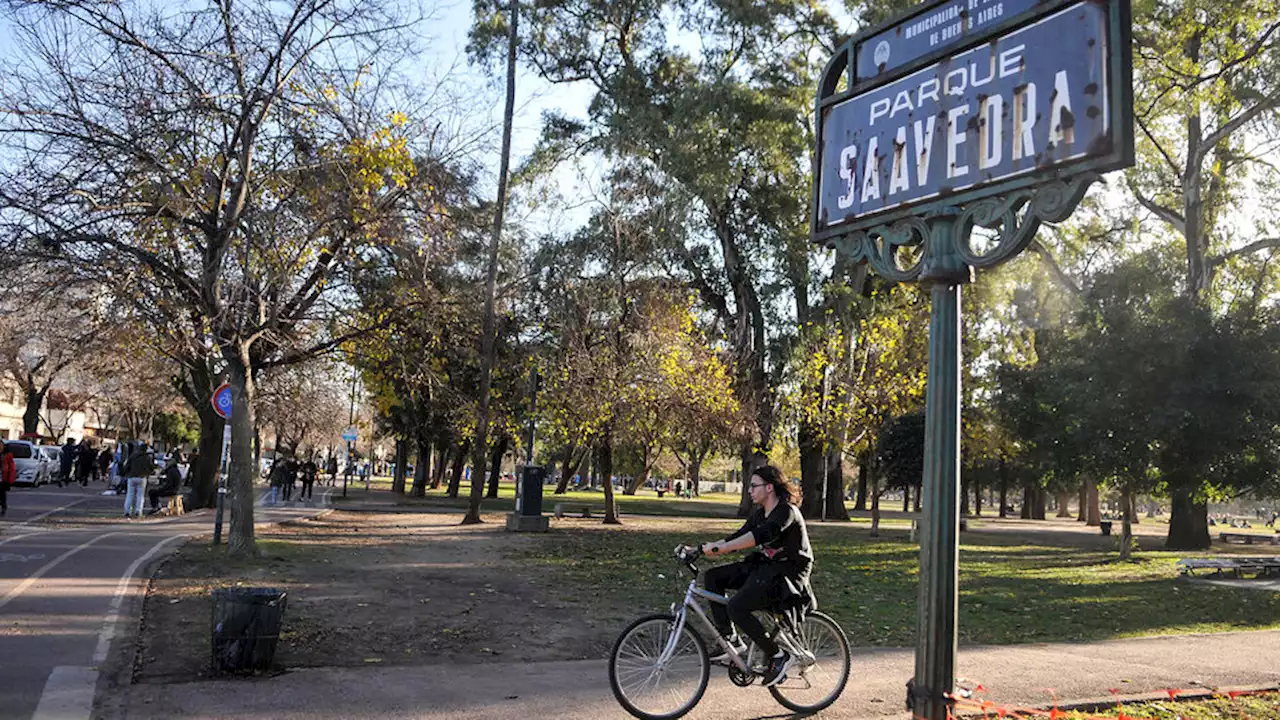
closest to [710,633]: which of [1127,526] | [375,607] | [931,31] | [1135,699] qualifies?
[1135,699]

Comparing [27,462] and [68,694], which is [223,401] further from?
[27,462]

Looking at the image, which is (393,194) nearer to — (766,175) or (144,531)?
(144,531)

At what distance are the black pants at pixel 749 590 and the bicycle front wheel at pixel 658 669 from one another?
314 mm

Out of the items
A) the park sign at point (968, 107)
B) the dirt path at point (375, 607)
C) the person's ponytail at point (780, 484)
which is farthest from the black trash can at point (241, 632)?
the park sign at point (968, 107)

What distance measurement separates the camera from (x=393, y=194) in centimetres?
1451

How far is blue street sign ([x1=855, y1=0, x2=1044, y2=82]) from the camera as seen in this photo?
A: 17.2 feet

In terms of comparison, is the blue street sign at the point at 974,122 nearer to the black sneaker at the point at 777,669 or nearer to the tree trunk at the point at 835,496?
the black sneaker at the point at 777,669

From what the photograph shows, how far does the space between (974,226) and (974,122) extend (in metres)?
0.57

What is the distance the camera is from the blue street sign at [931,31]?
206 inches

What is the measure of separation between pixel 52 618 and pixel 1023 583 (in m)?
14.4

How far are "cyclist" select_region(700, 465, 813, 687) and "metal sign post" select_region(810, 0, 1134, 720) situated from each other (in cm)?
123

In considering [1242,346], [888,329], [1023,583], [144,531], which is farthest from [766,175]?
[144,531]

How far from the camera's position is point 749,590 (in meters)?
6.41

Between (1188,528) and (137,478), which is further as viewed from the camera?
(1188,528)
